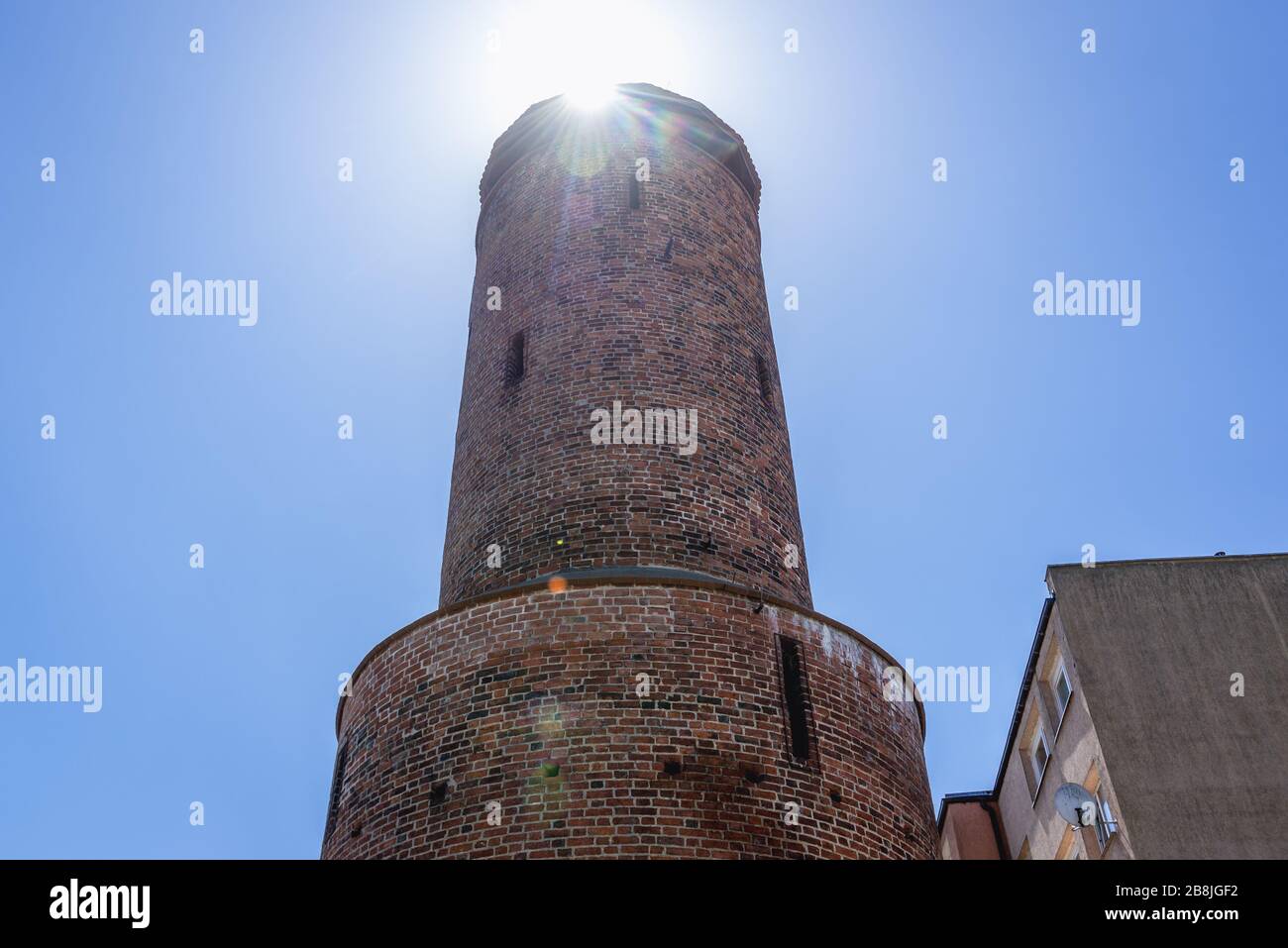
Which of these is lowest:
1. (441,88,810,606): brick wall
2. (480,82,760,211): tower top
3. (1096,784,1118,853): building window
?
(1096,784,1118,853): building window

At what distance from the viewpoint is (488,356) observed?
1399 cm

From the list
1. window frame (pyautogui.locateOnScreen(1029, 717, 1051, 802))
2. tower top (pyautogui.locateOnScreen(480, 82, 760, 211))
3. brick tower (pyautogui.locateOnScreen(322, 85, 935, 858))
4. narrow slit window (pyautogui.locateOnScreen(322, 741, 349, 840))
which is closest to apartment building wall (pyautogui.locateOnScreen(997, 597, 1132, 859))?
window frame (pyautogui.locateOnScreen(1029, 717, 1051, 802))

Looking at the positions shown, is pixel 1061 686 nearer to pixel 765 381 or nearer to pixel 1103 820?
pixel 1103 820

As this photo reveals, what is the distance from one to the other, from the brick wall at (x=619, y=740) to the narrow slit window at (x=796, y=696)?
0.22 ft

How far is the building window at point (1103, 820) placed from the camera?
17.1m

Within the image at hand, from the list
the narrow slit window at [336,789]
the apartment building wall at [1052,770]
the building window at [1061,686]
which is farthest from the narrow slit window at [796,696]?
the building window at [1061,686]

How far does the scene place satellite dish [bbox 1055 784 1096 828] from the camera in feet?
53.7

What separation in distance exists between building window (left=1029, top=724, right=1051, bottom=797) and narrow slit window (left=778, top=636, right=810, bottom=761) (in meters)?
12.1

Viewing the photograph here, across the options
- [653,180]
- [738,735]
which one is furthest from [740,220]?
[738,735]

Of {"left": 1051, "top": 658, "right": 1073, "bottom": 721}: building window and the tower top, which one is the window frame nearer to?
{"left": 1051, "top": 658, "right": 1073, "bottom": 721}: building window

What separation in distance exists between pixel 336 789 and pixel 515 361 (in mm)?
5222

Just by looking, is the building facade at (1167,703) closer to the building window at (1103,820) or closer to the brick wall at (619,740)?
the building window at (1103,820)

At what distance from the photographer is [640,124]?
626 inches

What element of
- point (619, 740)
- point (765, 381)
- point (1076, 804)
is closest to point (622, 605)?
point (619, 740)
